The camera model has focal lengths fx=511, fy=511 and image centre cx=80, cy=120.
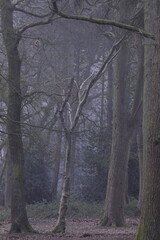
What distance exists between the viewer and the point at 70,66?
33.4 metres

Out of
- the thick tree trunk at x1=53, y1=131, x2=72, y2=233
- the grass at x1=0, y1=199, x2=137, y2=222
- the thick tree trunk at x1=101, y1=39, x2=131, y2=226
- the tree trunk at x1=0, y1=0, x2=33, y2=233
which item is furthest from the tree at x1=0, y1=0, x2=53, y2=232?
the grass at x1=0, y1=199, x2=137, y2=222

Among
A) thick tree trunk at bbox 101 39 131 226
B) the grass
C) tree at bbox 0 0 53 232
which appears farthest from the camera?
the grass

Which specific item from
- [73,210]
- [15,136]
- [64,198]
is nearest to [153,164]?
[64,198]

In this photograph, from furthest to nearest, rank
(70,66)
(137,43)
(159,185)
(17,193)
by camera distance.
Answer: (70,66)
(137,43)
(17,193)
(159,185)

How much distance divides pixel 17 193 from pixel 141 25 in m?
6.27

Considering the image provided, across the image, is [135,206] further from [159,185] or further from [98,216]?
[159,185]

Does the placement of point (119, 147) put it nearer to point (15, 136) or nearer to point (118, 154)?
point (118, 154)

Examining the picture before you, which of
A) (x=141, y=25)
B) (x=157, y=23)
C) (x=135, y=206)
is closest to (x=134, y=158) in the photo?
(x=135, y=206)

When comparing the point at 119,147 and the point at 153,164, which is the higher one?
the point at 119,147

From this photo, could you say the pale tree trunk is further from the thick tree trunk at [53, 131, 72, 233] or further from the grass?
the grass

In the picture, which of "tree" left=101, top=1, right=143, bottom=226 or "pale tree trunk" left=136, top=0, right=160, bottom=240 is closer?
"pale tree trunk" left=136, top=0, right=160, bottom=240

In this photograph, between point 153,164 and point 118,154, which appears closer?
point 153,164

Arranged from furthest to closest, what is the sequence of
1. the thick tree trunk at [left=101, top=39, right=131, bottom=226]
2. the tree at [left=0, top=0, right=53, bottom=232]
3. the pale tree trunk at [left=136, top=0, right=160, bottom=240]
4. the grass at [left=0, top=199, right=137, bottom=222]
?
the grass at [left=0, top=199, right=137, bottom=222]
the thick tree trunk at [left=101, top=39, right=131, bottom=226]
the tree at [left=0, top=0, right=53, bottom=232]
the pale tree trunk at [left=136, top=0, right=160, bottom=240]

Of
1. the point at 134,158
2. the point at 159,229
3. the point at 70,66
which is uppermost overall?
the point at 70,66
